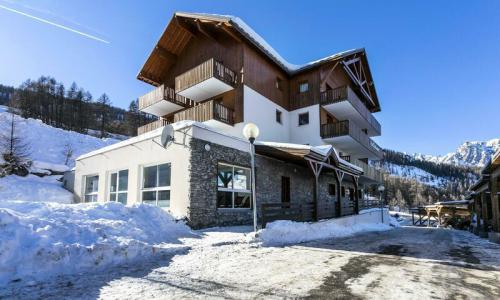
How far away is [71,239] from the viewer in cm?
603

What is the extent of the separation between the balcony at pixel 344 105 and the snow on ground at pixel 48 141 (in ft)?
105

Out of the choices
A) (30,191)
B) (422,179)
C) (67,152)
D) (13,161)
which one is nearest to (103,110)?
(67,152)

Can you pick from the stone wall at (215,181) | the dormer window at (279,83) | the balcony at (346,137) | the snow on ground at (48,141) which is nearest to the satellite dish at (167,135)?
the stone wall at (215,181)

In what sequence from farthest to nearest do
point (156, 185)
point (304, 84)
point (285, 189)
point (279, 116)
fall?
point (304, 84)
point (279, 116)
point (285, 189)
point (156, 185)

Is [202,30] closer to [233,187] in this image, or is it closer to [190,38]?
[190,38]

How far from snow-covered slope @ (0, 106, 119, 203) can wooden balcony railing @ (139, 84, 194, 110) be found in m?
8.20

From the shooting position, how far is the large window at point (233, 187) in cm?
1291

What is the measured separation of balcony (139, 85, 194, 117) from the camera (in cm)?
2106

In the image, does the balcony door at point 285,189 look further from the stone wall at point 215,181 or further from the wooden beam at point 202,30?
the wooden beam at point 202,30

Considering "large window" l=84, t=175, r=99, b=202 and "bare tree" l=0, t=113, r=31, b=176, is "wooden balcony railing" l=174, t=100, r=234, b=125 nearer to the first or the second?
"large window" l=84, t=175, r=99, b=202

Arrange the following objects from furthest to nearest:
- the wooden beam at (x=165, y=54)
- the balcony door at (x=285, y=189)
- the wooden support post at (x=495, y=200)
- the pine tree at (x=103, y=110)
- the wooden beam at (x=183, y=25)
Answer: the pine tree at (x=103, y=110)
the wooden beam at (x=165, y=54)
the wooden beam at (x=183, y=25)
the balcony door at (x=285, y=189)
the wooden support post at (x=495, y=200)

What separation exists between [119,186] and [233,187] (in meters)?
5.72

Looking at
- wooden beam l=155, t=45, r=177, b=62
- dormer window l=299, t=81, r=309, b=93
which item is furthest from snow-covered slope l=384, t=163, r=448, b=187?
Result: wooden beam l=155, t=45, r=177, b=62

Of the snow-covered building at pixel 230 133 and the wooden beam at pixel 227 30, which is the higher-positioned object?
the wooden beam at pixel 227 30
